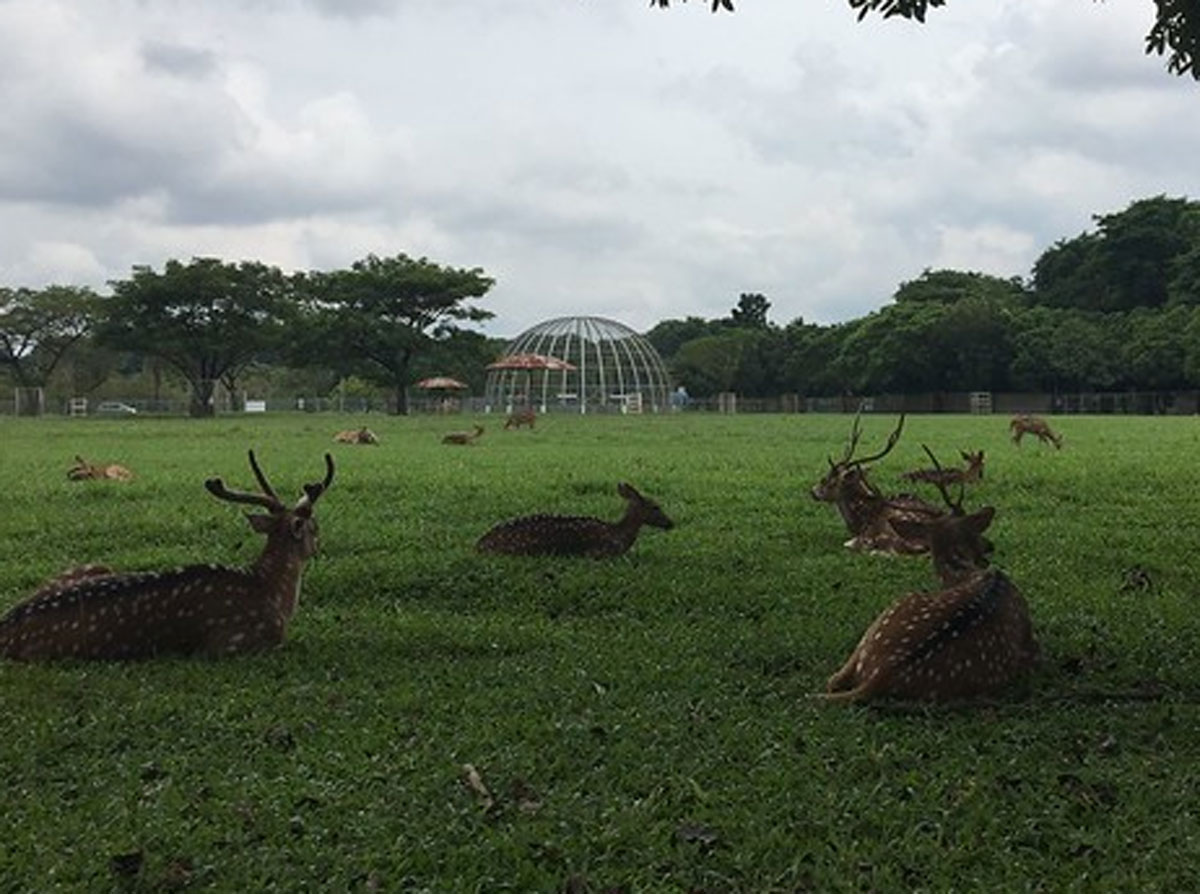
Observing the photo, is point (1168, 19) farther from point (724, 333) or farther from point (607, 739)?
point (724, 333)

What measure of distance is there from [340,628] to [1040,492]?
7.82m

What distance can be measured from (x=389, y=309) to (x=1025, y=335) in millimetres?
30263

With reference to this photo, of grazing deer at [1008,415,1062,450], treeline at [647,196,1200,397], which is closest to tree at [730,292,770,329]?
treeline at [647,196,1200,397]

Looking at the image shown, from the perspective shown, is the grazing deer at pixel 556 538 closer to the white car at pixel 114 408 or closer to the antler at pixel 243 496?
the antler at pixel 243 496

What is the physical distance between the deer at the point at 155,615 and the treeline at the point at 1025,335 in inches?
2062

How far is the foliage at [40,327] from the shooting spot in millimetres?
56250

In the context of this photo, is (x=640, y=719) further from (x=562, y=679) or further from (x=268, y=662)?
(x=268, y=662)

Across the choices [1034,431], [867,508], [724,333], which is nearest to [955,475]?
[867,508]

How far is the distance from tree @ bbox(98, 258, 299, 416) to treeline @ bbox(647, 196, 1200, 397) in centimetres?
3098

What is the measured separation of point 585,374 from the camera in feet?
235

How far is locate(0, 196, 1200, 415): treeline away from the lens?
4956 centimetres

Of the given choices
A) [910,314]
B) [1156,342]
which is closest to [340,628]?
[1156,342]

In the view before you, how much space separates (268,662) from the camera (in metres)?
5.46

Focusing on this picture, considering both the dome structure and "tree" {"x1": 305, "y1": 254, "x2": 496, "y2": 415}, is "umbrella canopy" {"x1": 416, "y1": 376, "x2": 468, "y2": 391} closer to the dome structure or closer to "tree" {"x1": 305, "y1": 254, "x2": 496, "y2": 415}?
"tree" {"x1": 305, "y1": 254, "x2": 496, "y2": 415}
